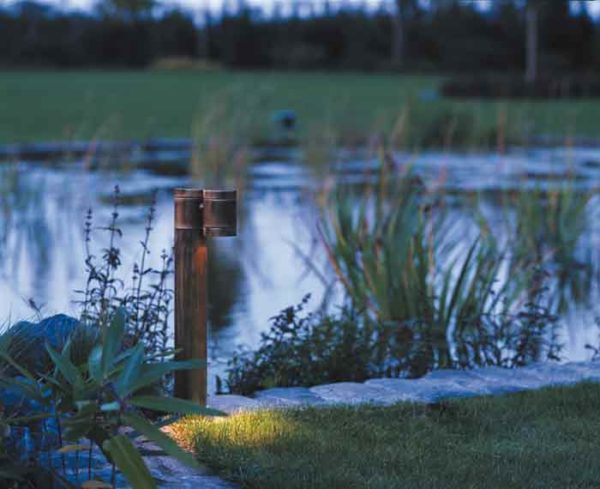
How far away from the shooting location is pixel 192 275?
4844 millimetres

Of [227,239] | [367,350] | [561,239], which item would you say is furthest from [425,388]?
[227,239]

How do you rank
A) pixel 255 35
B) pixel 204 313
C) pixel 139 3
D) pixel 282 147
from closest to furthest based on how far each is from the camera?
pixel 204 313 → pixel 282 147 → pixel 255 35 → pixel 139 3

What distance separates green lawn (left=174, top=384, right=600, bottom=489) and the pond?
3.84 ft

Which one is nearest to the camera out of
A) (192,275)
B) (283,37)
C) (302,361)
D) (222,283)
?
(192,275)

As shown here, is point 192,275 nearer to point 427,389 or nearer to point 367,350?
point 427,389

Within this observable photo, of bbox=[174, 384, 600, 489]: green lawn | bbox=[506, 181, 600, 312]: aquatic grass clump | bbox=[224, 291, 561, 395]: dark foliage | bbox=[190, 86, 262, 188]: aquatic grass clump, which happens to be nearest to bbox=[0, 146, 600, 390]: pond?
bbox=[506, 181, 600, 312]: aquatic grass clump

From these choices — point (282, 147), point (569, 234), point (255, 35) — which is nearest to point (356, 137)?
point (282, 147)

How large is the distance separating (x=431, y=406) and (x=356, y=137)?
11992mm

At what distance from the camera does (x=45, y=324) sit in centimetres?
496

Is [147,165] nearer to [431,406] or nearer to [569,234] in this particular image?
[569,234]

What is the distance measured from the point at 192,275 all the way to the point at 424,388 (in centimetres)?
112

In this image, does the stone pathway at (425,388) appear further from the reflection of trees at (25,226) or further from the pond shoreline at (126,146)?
the pond shoreline at (126,146)

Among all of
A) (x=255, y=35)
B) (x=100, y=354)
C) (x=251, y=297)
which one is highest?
(x=255, y=35)

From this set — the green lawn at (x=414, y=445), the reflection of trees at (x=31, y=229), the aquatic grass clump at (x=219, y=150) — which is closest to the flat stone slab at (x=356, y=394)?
the green lawn at (x=414, y=445)
